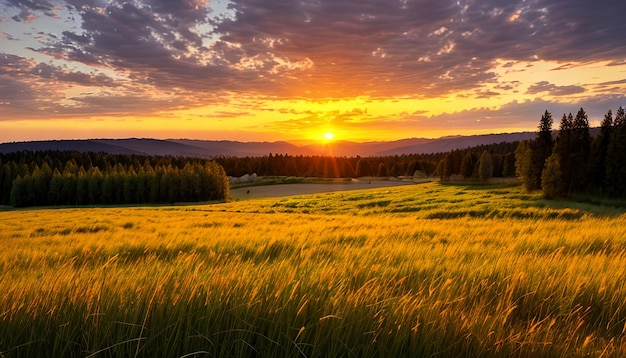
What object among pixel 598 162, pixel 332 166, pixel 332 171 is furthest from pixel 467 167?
pixel 332 166

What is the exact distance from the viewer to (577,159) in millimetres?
64062

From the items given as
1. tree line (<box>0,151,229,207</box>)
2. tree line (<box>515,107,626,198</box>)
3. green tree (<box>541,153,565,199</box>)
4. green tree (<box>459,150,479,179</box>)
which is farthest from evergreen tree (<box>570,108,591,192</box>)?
tree line (<box>0,151,229,207</box>)

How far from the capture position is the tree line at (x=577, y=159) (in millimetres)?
59750

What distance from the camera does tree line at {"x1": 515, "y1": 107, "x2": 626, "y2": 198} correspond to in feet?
196

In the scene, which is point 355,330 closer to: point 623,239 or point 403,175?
point 623,239

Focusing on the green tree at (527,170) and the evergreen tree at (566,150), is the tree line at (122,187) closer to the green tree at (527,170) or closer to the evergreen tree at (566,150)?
the green tree at (527,170)

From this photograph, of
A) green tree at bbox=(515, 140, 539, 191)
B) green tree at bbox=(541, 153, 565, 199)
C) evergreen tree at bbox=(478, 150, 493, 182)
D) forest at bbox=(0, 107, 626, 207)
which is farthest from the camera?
evergreen tree at bbox=(478, 150, 493, 182)

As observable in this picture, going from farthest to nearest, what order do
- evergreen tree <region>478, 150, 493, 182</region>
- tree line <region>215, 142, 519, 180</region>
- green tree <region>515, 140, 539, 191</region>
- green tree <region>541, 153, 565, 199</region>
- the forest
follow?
1. tree line <region>215, 142, 519, 180</region>
2. evergreen tree <region>478, 150, 493, 182</region>
3. green tree <region>515, 140, 539, 191</region>
4. the forest
5. green tree <region>541, 153, 565, 199</region>

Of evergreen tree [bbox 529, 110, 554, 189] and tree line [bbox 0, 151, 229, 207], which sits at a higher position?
evergreen tree [bbox 529, 110, 554, 189]

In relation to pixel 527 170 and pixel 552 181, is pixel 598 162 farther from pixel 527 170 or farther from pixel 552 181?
pixel 552 181

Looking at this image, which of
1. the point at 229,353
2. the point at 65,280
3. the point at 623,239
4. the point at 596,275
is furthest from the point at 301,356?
the point at 623,239

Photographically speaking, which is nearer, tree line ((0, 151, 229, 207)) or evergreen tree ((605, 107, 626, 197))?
evergreen tree ((605, 107, 626, 197))

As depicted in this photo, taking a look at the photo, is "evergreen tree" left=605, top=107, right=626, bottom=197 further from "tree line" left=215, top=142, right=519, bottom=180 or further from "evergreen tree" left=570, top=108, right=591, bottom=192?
"tree line" left=215, top=142, right=519, bottom=180

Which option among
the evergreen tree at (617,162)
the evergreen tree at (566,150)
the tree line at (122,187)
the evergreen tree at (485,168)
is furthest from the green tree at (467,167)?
the tree line at (122,187)
